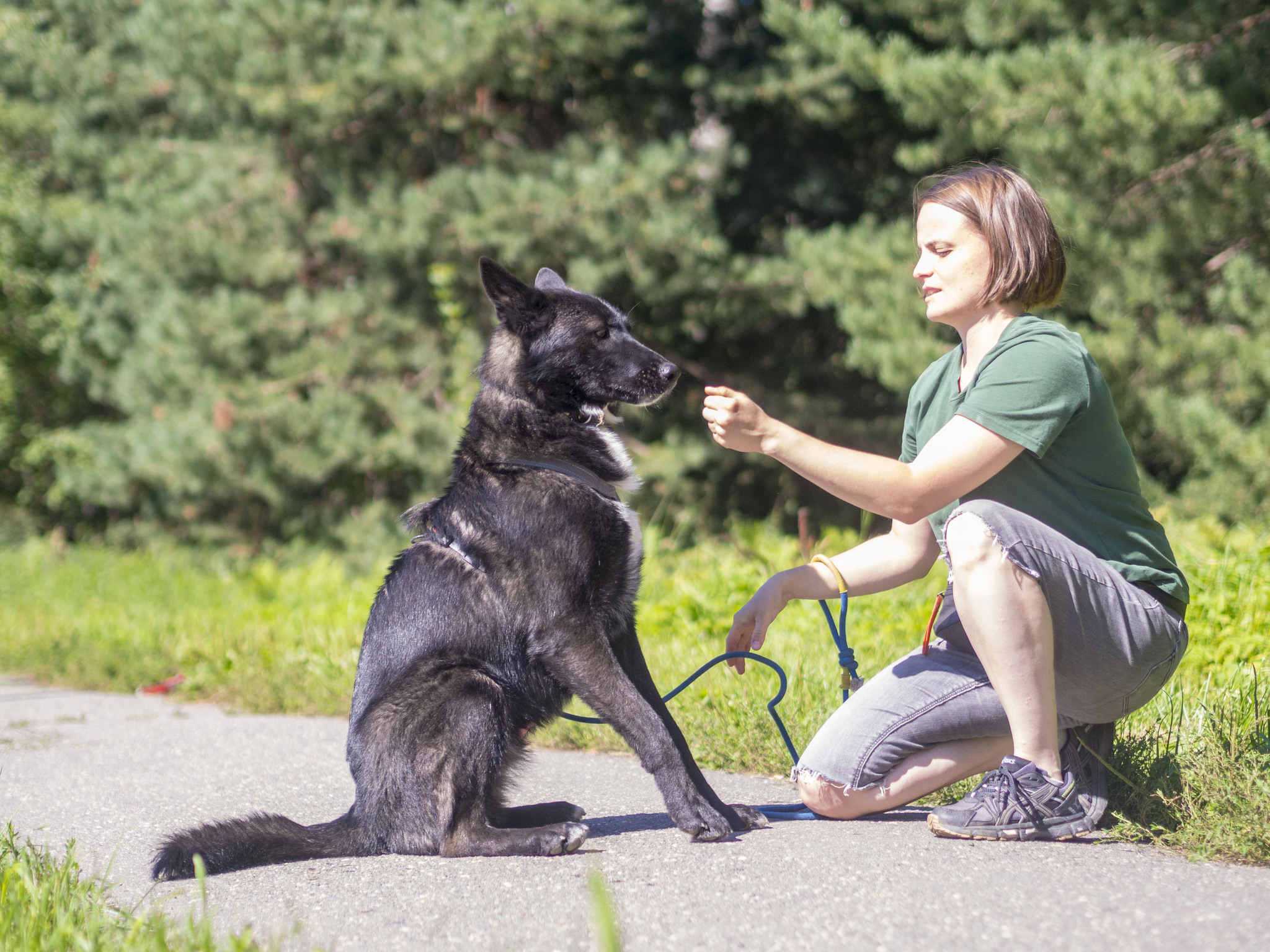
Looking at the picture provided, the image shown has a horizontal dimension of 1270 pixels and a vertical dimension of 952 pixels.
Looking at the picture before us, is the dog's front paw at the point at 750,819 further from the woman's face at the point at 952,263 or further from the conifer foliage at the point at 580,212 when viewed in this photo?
the conifer foliage at the point at 580,212

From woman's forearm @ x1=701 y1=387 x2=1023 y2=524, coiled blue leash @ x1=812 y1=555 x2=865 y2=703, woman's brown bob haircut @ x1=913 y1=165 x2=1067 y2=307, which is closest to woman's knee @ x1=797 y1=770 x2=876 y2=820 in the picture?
coiled blue leash @ x1=812 y1=555 x2=865 y2=703

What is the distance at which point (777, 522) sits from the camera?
32.8 feet

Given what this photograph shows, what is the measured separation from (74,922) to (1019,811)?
2.14 metres

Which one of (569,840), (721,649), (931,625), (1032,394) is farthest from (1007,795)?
(721,649)

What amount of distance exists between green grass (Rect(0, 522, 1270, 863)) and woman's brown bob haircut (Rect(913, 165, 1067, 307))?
4.17ft

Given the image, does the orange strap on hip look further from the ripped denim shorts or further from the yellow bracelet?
the yellow bracelet

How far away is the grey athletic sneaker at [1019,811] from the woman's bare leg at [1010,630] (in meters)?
0.04

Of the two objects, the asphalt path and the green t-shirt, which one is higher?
the green t-shirt

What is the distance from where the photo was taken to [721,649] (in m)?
4.98

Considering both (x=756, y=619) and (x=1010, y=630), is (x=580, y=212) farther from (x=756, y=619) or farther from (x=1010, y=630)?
(x=1010, y=630)

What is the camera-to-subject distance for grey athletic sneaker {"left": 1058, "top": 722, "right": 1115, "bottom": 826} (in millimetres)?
2756

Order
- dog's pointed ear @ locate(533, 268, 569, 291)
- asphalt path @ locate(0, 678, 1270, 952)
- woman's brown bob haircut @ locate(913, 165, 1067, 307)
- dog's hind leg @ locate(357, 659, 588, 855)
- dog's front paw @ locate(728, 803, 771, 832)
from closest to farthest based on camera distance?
asphalt path @ locate(0, 678, 1270, 952), dog's hind leg @ locate(357, 659, 588, 855), woman's brown bob haircut @ locate(913, 165, 1067, 307), dog's front paw @ locate(728, 803, 771, 832), dog's pointed ear @ locate(533, 268, 569, 291)

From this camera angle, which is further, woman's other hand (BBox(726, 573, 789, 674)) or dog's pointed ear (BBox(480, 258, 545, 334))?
dog's pointed ear (BBox(480, 258, 545, 334))

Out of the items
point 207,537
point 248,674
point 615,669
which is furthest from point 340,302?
point 615,669
